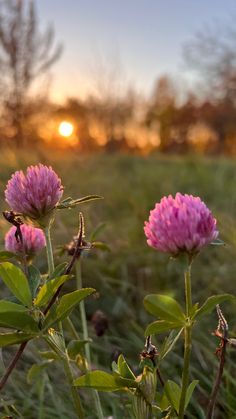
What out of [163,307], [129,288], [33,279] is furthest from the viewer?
[129,288]

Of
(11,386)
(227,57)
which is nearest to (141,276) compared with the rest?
(11,386)

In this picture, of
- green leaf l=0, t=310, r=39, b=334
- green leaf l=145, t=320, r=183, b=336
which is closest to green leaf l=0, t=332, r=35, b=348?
green leaf l=0, t=310, r=39, b=334

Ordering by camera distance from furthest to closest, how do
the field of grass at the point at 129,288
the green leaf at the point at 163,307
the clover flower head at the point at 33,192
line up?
the field of grass at the point at 129,288, the clover flower head at the point at 33,192, the green leaf at the point at 163,307

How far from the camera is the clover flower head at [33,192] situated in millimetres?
551

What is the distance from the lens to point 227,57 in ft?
32.8

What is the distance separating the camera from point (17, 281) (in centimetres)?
54

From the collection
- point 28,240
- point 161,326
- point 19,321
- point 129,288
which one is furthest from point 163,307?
point 129,288

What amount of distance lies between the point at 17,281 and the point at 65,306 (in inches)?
2.1

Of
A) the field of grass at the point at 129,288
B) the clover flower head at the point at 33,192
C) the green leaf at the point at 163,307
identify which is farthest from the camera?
the field of grass at the point at 129,288

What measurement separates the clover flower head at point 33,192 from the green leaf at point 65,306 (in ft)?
0.29

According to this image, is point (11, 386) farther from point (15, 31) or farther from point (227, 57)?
point (227, 57)

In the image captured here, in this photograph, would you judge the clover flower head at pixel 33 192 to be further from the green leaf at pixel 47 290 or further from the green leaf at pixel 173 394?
the green leaf at pixel 173 394

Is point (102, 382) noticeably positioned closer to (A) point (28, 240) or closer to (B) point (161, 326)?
(B) point (161, 326)

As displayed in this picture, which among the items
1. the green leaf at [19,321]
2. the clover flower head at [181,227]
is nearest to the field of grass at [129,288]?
the clover flower head at [181,227]
